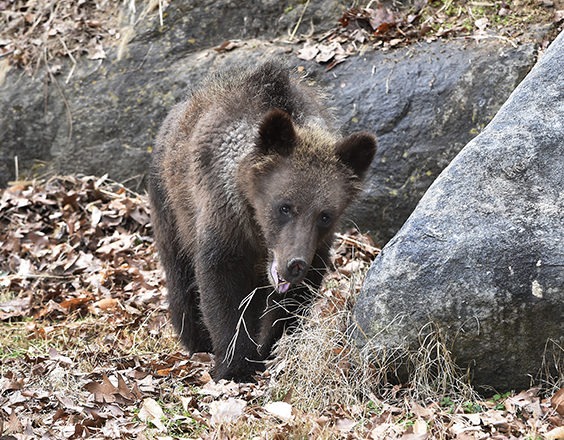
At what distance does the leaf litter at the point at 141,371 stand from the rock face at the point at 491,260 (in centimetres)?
31

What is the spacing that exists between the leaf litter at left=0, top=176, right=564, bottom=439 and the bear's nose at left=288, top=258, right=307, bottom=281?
38cm

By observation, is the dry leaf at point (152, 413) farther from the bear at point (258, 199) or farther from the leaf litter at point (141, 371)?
the bear at point (258, 199)

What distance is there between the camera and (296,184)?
6195 millimetres

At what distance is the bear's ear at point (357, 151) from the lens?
6.39m

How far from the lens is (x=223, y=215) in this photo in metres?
6.54

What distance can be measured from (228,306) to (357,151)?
148 cm

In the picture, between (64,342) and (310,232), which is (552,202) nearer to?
(310,232)

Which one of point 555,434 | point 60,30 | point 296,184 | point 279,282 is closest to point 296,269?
point 279,282

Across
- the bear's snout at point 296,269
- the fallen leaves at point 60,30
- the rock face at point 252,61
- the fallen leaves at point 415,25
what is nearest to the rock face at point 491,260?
the bear's snout at point 296,269

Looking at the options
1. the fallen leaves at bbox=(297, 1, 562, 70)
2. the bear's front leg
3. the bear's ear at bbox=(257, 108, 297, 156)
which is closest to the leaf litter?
the bear's front leg

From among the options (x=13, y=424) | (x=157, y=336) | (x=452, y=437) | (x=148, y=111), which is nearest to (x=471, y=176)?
(x=452, y=437)

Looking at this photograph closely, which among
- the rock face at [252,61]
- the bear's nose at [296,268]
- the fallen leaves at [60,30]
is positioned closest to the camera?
the bear's nose at [296,268]

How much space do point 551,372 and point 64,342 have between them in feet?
14.1

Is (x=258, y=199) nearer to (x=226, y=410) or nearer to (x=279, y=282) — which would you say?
(x=279, y=282)
